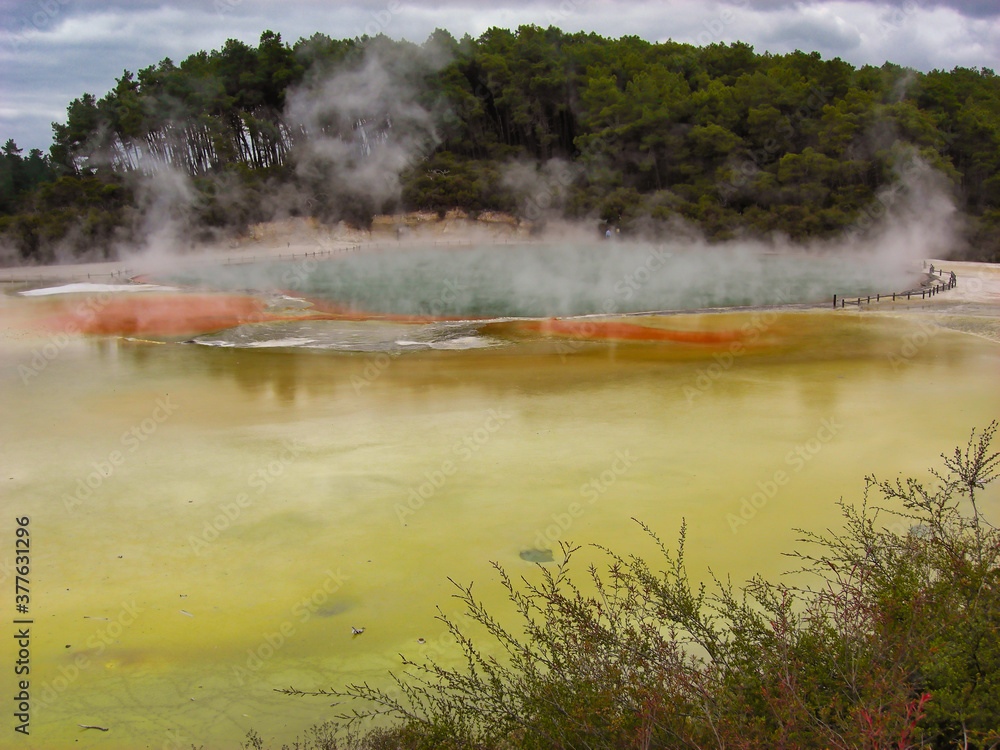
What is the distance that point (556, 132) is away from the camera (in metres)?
53.3

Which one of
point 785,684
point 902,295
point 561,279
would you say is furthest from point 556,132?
point 785,684

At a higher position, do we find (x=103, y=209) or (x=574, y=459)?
(x=103, y=209)

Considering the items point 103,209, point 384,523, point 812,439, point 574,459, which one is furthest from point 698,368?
point 103,209

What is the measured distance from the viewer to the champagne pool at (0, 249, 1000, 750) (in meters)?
5.56

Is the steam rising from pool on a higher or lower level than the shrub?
higher

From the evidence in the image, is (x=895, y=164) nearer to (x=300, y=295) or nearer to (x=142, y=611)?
(x=300, y=295)

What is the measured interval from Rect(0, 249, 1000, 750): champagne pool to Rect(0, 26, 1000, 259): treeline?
25.5 m

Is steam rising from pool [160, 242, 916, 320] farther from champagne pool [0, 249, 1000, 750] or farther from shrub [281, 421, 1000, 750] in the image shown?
shrub [281, 421, 1000, 750]

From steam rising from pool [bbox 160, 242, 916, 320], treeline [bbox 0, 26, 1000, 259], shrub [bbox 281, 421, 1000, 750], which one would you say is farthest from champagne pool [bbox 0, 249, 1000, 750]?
treeline [bbox 0, 26, 1000, 259]

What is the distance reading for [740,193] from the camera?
137 ft

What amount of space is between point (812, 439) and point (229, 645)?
697 centimetres

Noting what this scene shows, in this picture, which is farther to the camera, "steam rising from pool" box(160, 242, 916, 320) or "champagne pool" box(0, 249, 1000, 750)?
"steam rising from pool" box(160, 242, 916, 320)

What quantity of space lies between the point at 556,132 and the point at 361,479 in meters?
48.1

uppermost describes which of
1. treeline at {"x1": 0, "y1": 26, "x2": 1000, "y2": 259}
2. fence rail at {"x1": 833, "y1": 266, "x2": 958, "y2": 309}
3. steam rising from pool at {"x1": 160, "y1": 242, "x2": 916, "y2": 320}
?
treeline at {"x1": 0, "y1": 26, "x2": 1000, "y2": 259}
